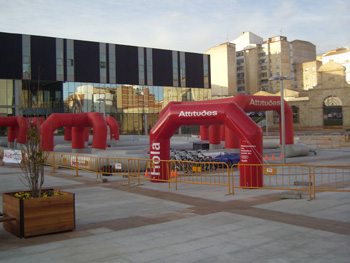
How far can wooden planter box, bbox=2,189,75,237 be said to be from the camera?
8.51 meters

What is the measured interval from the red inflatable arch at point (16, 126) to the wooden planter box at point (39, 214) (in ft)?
90.8

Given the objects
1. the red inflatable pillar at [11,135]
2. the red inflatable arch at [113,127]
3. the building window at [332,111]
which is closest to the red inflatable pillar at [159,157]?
the red inflatable arch at [113,127]

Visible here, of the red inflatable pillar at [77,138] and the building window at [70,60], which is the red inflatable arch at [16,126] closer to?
the red inflatable pillar at [77,138]

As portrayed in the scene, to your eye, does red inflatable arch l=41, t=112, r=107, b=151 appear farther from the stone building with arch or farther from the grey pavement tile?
the stone building with arch

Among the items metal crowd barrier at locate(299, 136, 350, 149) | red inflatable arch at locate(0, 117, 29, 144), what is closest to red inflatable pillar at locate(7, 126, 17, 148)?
red inflatable arch at locate(0, 117, 29, 144)

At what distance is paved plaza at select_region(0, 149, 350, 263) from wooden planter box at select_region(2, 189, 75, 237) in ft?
0.66

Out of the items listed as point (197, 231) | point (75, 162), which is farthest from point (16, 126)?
point (197, 231)

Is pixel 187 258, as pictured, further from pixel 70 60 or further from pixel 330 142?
pixel 70 60

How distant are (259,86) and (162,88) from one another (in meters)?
53.1

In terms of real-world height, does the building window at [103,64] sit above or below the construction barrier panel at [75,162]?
above

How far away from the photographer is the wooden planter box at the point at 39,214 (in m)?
8.51

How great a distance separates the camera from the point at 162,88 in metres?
64.7

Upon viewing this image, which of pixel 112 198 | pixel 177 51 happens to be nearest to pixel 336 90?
pixel 177 51

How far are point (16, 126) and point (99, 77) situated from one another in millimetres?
22356
